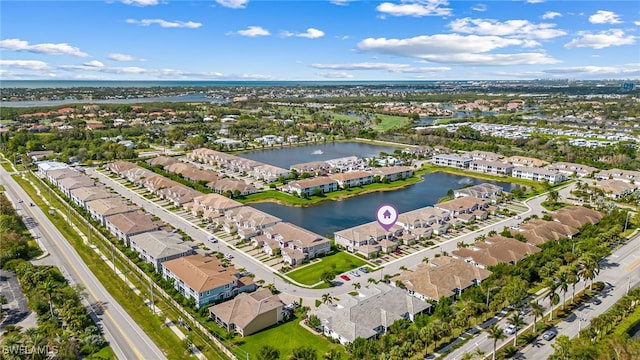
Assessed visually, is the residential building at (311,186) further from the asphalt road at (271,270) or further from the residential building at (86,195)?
the residential building at (86,195)

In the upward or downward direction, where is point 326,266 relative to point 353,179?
downward

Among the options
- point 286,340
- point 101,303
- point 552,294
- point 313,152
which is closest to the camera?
point 286,340

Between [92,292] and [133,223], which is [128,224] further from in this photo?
[92,292]

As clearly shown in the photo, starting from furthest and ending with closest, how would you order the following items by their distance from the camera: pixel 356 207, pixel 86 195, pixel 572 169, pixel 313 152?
pixel 313 152 → pixel 572 169 → pixel 356 207 → pixel 86 195

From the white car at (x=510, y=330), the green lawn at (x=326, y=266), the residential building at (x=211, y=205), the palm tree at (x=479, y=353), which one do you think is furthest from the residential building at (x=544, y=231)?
the residential building at (x=211, y=205)

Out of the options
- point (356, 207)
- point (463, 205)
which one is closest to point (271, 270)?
point (356, 207)

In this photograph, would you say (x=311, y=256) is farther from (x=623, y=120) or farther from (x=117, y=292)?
(x=623, y=120)
